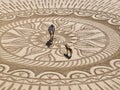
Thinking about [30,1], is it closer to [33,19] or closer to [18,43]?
[33,19]

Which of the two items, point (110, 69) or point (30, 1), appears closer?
point (110, 69)

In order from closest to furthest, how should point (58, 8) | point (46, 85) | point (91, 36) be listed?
point (46, 85) → point (91, 36) → point (58, 8)

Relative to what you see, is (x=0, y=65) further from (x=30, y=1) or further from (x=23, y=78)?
(x=30, y=1)

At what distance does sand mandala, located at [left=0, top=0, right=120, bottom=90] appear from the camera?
139 cm

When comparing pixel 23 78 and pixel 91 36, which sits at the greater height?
pixel 91 36

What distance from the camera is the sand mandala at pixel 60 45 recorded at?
4.56 feet

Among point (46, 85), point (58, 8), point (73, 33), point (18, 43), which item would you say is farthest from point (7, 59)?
point (58, 8)

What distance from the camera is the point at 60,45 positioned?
1666 millimetres

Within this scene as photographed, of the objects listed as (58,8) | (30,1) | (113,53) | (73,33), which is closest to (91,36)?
(73,33)

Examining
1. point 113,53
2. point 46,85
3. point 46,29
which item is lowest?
point 46,85

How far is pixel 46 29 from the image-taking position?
1.85 m

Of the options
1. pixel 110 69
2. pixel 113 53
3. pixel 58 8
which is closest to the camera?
pixel 110 69

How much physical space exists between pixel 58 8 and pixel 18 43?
56cm

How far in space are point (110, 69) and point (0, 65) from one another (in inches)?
20.1
